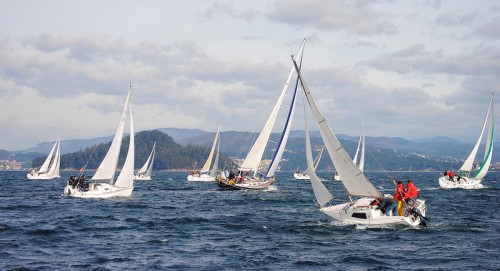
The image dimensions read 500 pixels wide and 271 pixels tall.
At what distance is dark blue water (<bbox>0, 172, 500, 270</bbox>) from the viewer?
23734 millimetres

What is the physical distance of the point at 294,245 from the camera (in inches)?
1108

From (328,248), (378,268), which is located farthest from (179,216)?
(378,268)

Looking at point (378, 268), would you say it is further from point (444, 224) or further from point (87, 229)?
point (87, 229)

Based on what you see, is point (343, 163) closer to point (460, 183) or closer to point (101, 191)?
point (101, 191)

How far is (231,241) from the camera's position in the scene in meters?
29.1

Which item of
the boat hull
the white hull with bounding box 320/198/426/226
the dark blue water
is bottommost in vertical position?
the dark blue water

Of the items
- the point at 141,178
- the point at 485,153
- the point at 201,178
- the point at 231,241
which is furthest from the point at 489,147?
the point at 141,178

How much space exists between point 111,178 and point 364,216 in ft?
92.4

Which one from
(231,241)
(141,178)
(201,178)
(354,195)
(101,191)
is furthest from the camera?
(141,178)

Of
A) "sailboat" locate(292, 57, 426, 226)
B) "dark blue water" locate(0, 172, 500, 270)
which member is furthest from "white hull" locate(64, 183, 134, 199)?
"sailboat" locate(292, 57, 426, 226)

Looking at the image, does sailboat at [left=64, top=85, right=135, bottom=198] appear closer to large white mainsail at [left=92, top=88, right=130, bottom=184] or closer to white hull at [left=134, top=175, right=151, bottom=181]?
large white mainsail at [left=92, top=88, right=130, bottom=184]

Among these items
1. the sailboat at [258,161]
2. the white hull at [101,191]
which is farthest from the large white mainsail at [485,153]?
the white hull at [101,191]

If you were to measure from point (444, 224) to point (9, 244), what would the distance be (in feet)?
80.4

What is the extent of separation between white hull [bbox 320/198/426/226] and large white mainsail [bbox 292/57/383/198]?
809mm
